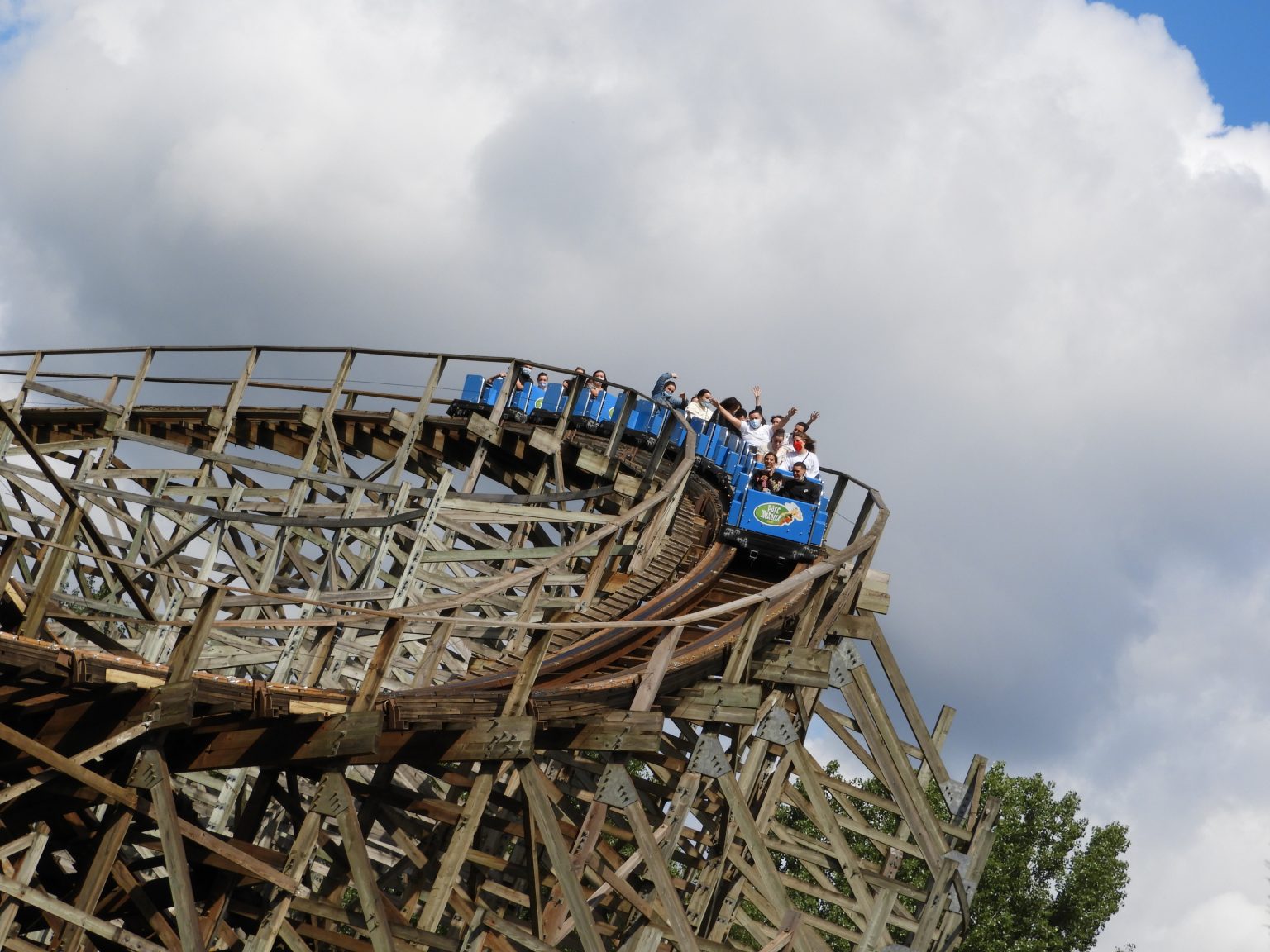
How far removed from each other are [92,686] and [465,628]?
5.77 metres

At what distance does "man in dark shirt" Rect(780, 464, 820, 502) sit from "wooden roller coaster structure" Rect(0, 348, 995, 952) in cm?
56

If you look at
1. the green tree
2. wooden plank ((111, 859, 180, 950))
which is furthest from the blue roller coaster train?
the green tree

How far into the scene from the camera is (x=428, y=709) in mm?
9930

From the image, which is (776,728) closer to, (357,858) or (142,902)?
(357,858)

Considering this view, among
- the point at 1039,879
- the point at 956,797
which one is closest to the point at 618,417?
the point at 956,797

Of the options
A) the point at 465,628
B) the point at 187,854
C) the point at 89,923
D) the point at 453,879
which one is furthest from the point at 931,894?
the point at 89,923

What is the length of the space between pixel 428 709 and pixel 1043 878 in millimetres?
26505

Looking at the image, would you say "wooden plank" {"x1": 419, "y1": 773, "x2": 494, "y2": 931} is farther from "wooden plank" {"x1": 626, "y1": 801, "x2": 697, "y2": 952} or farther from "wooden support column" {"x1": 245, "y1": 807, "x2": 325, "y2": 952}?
"wooden plank" {"x1": 626, "y1": 801, "x2": 697, "y2": 952}

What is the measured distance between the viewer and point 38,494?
19219 mm

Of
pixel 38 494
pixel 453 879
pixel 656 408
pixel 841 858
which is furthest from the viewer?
pixel 656 408

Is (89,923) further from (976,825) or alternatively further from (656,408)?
(656,408)

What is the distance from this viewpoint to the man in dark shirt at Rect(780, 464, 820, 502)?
55.4ft

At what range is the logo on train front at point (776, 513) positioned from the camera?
1633 cm

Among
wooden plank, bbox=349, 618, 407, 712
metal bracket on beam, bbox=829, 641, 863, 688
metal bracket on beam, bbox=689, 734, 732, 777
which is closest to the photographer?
wooden plank, bbox=349, 618, 407, 712
